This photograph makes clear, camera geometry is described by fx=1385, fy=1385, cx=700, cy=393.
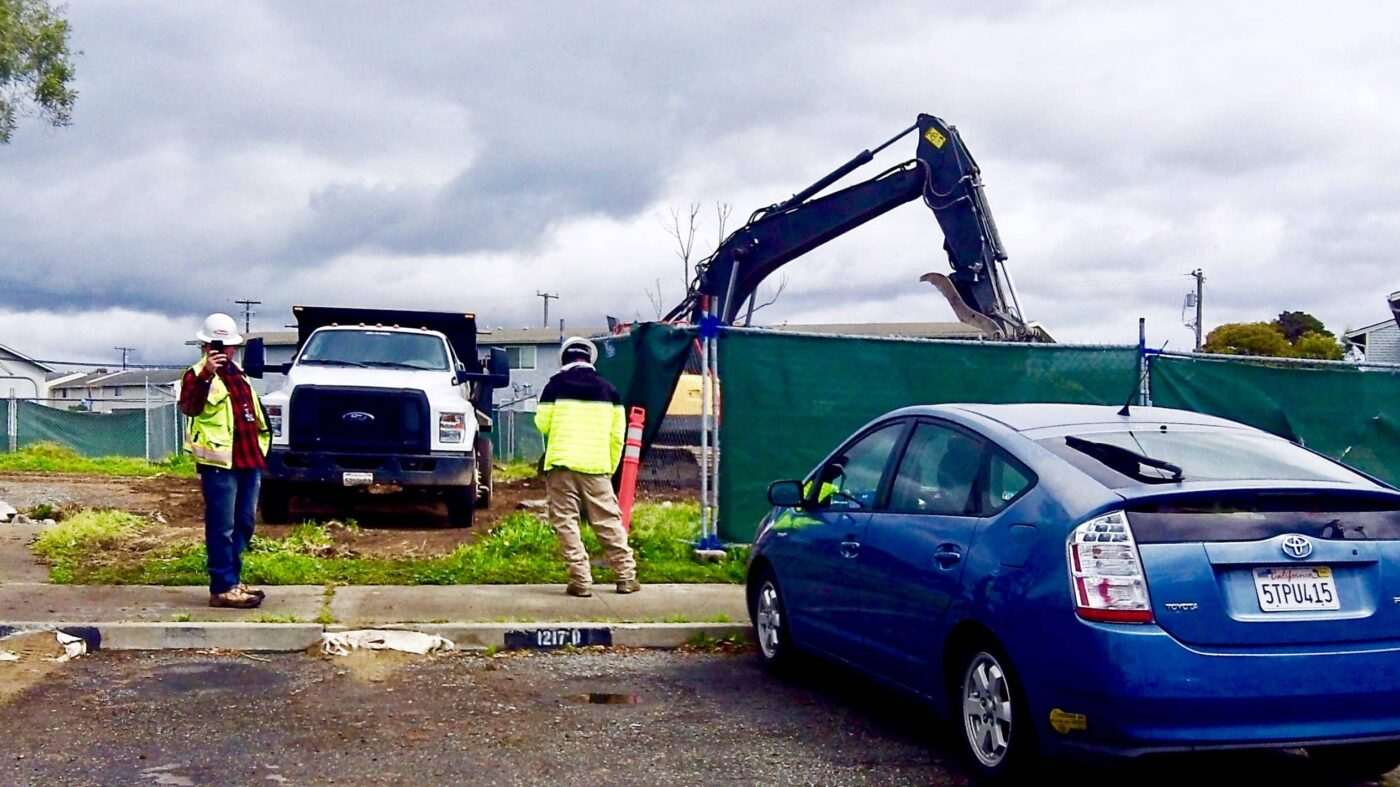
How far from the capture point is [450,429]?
12.8 metres

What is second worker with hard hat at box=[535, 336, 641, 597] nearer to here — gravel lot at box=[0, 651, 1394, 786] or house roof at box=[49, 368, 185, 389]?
gravel lot at box=[0, 651, 1394, 786]

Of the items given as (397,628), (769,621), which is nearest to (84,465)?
(397,628)

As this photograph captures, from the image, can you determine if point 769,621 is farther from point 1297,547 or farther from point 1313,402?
point 1313,402

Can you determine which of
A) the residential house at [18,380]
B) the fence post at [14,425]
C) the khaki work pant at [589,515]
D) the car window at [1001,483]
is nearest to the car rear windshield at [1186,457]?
the car window at [1001,483]

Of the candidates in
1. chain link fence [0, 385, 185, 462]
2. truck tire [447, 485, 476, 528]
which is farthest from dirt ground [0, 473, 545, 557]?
chain link fence [0, 385, 185, 462]

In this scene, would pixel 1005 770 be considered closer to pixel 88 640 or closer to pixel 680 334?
pixel 88 640

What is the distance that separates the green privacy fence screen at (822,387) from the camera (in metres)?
10.8

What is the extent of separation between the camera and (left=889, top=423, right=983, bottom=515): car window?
5.83 meters

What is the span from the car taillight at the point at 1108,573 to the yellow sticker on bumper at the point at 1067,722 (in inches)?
14.2

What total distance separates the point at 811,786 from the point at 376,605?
434 cm

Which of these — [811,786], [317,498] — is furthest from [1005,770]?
[317,498]

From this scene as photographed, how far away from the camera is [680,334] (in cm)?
1115

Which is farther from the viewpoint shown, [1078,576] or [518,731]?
[518,731]

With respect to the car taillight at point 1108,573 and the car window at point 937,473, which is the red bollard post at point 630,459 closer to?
the car window at point 937,473
